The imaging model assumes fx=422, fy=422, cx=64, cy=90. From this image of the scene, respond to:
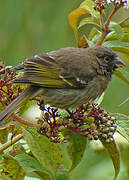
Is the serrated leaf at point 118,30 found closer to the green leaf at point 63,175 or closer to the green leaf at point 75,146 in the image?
the green leaf at point 75,146

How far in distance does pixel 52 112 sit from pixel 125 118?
0.50 meters

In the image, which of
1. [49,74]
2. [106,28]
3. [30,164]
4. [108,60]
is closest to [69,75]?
[49,74]

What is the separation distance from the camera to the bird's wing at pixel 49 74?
3.34 meters

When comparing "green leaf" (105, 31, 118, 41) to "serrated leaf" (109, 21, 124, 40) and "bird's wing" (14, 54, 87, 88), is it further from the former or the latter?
"bird's wing" (14, 54, 87, 88)

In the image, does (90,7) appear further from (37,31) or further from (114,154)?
(37,31)

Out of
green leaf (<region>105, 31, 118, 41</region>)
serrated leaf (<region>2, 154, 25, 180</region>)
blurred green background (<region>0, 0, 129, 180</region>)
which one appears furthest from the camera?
blurred green background (<region>0, 0, 129, 180</region>)

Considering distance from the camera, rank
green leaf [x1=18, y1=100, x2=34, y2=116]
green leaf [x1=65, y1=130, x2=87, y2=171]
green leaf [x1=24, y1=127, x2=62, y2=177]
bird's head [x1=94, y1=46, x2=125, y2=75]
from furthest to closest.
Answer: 1. bird's head [x1=94, y1=46, x2=125, y2=75]
2. green leaf [x1=18, y1=100, x2=34, y2=116]
3. green leaf [x1=65, y1=130, x2=87, y2=171]
4. green leaf [x1=24, y1=127, x2=62, y2=177]

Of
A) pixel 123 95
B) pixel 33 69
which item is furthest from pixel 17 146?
pixel 123 95

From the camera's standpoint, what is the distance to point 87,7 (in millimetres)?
3213

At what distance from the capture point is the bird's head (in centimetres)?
373

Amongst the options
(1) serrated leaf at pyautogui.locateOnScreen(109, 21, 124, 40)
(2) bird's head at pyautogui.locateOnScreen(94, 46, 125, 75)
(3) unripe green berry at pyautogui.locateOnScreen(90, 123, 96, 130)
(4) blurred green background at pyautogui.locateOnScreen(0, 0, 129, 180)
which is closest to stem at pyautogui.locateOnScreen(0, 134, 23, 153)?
(3) unripe green berry at pyautogui.locateOnScreen(90, 123, 96, 130)

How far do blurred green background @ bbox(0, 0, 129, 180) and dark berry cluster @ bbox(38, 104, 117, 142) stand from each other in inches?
110

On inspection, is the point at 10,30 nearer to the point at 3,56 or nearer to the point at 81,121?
the point at 3,56

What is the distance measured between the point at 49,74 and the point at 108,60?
2.14ft
